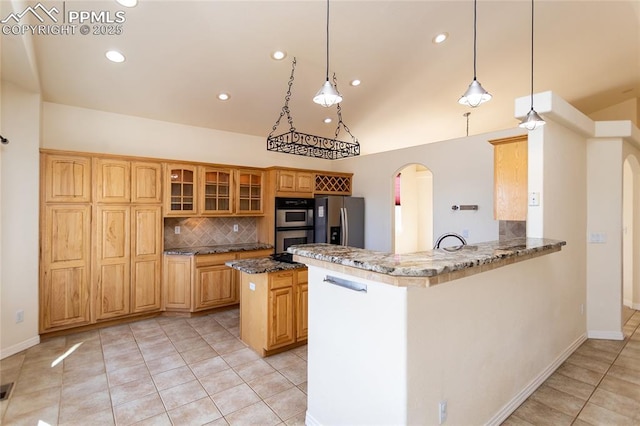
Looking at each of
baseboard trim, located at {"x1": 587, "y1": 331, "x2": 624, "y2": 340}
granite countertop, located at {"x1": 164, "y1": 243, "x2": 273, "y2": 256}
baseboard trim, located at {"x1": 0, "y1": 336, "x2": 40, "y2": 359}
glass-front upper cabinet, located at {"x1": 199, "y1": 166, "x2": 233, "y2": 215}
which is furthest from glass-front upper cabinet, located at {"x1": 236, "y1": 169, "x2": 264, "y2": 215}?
baseboard trim, located at {"x1": 587, "y1": 331, "x2": 624, "y2": 340}

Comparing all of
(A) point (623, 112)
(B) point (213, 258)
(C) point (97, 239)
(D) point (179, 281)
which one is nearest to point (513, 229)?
(A) point (623, 112)

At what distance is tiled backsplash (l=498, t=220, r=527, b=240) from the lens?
12.0 ft

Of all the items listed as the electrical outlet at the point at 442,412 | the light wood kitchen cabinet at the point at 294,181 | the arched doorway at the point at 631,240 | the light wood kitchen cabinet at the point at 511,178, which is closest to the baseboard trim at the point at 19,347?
the light wood kitchen cabinet at the point at 294,181

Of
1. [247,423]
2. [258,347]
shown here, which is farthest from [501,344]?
[258,347]

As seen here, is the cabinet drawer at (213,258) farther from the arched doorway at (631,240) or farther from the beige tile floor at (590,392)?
the arched doorway at (631,240)

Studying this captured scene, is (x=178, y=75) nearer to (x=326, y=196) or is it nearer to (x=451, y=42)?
(x=326, y=196)

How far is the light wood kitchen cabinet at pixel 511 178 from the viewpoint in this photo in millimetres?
2879

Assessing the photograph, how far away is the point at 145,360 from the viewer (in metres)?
2.98

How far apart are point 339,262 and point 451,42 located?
3341mm

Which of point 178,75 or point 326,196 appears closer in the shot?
point 178,75

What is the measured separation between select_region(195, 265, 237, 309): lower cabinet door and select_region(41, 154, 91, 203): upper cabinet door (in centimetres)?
168

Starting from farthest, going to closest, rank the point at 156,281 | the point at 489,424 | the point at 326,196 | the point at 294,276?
the point at 326,196 → the point at 156,281 → the point at 294,276 → the point at 489,424

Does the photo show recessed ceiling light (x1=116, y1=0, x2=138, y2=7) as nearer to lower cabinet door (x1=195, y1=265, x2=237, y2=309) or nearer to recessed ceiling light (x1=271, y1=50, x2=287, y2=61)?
recessed ceiling light (x1=271, y1=50, x2=287, y2=61)

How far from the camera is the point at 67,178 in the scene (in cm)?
349
